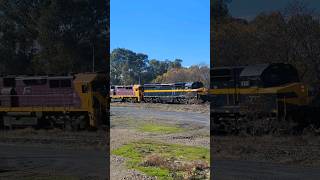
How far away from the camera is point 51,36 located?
9156 mm

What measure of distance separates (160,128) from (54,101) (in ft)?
10.1

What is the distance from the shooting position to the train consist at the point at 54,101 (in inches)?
345

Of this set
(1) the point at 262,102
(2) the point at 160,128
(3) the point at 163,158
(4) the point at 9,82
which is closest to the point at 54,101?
(4) the point at 9,82

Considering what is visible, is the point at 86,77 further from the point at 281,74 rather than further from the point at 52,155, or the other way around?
the point at 281,74

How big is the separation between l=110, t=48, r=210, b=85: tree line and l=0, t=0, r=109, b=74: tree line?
2.51 feet

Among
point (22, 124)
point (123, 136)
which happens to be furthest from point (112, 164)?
point (22, 124)

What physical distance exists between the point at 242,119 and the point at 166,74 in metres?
2.03

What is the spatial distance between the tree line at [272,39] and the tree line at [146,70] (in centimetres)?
75

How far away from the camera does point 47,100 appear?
375 inches

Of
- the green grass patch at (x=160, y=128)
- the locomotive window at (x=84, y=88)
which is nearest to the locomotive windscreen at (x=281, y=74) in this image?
the green grass patch at (x=160, y=128)

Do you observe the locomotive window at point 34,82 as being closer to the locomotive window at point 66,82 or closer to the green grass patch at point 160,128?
the locomotive window at point 66,82

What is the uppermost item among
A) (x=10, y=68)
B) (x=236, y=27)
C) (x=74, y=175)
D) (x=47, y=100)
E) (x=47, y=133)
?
(x=236, y=27)

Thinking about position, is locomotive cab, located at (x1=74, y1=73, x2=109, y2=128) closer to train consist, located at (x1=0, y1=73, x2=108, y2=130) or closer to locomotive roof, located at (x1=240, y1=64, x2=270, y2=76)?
train consist, located at (x1=0, y1=73, x2=108, y2=130)

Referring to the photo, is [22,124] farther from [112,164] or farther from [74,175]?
[112,164]
